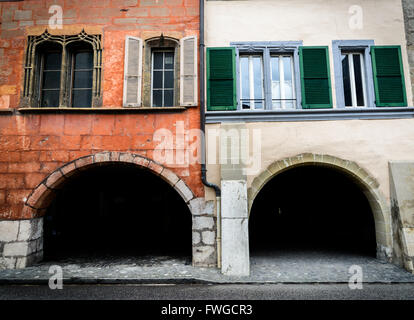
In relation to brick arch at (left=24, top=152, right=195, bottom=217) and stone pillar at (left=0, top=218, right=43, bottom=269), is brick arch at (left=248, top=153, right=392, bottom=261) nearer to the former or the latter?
brick arch at (left=24, top=152, right=195, bottom=217)

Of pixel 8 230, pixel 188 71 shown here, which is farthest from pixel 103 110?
pixel 8 230

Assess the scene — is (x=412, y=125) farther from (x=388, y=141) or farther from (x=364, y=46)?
(x=364, y=46)

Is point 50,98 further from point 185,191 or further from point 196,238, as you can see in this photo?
point 196,238

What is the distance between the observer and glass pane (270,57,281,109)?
6430mm

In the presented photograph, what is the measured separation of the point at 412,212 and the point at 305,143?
2702mm

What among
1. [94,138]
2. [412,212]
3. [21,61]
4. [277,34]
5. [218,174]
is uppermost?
[277,34]

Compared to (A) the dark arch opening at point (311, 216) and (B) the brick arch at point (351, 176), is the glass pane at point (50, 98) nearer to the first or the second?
(B) the brick arch at point (351, 176)

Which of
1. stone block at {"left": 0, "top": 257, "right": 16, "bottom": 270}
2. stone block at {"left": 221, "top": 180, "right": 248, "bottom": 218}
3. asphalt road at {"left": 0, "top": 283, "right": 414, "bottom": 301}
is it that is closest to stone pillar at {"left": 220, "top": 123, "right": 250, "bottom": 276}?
stone block at {"left": 221, "top": 180, "right": 248, "bottom": 218}

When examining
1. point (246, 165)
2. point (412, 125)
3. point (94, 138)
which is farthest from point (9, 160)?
point (412, 125)

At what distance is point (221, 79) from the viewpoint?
6305 mm

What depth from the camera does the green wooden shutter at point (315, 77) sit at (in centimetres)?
619

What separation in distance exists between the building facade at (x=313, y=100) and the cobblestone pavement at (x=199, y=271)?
70 centimetres

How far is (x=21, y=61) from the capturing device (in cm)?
639

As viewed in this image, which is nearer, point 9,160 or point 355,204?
point 9,160
